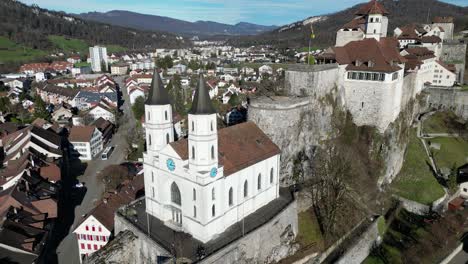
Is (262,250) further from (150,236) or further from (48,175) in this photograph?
(48,175)

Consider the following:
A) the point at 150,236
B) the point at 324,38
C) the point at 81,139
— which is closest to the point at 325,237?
the point at 150,236

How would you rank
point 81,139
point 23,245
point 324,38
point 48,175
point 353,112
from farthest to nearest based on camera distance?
point 324,38
point 81,139
point 48,175
point 353,112
point 23,245

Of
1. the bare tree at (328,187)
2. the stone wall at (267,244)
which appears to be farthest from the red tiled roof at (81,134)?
the stone wall at (267,244)

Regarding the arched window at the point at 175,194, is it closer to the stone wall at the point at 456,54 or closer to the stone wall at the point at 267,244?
the stone wall at the point at 267,244

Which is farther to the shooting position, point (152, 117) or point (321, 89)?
point (321, 89)

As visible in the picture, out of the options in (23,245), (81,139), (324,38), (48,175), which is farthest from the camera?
(324,38)

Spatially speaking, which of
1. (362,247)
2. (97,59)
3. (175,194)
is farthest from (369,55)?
(97,59)
